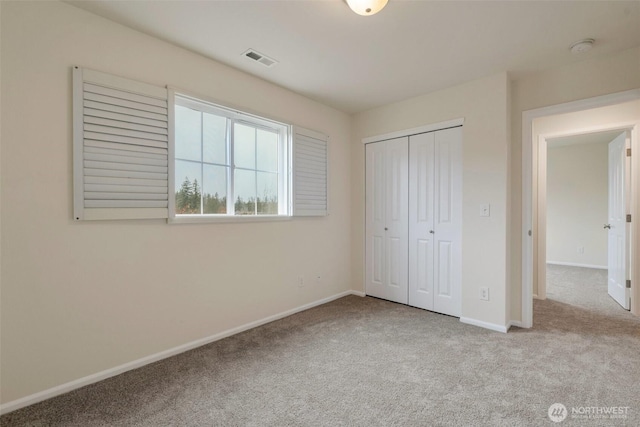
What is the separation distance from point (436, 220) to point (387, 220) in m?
0.64

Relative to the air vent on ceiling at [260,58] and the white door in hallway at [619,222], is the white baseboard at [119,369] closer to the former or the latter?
the air vent on ceiling at [260,58]

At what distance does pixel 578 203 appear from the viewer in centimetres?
600

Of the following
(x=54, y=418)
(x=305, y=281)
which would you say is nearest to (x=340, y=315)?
(x=305, y=281)

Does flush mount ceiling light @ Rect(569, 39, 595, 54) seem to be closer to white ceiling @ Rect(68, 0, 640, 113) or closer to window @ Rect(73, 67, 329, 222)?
white ceiling @ Rect(68, 0, 640, 113)

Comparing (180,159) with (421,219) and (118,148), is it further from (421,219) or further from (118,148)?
(421,219)

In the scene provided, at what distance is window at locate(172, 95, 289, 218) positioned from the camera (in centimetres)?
258

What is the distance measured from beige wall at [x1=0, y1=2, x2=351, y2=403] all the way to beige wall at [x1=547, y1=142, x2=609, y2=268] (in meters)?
6.40

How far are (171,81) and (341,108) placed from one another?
2.12 metres

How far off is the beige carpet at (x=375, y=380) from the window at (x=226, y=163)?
1.24 meters

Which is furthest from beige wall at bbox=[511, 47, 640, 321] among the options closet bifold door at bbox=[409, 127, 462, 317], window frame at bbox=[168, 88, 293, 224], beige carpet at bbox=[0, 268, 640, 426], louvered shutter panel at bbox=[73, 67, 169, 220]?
louvered shutter panel at bbox=[73, 67, 169, 220]

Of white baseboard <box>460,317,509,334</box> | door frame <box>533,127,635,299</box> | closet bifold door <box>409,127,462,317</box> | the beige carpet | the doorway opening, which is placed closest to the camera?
the beige carpet

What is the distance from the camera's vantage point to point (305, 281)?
356 centimetres

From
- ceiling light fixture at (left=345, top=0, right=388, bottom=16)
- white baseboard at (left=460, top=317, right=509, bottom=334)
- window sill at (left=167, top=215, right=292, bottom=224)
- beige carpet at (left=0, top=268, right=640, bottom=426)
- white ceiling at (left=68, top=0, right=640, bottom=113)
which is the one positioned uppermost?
white ceiling at (left=68, top=0, right=640, bottom=113)

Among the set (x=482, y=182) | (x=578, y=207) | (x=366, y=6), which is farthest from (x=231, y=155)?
(x=578, y=207)
